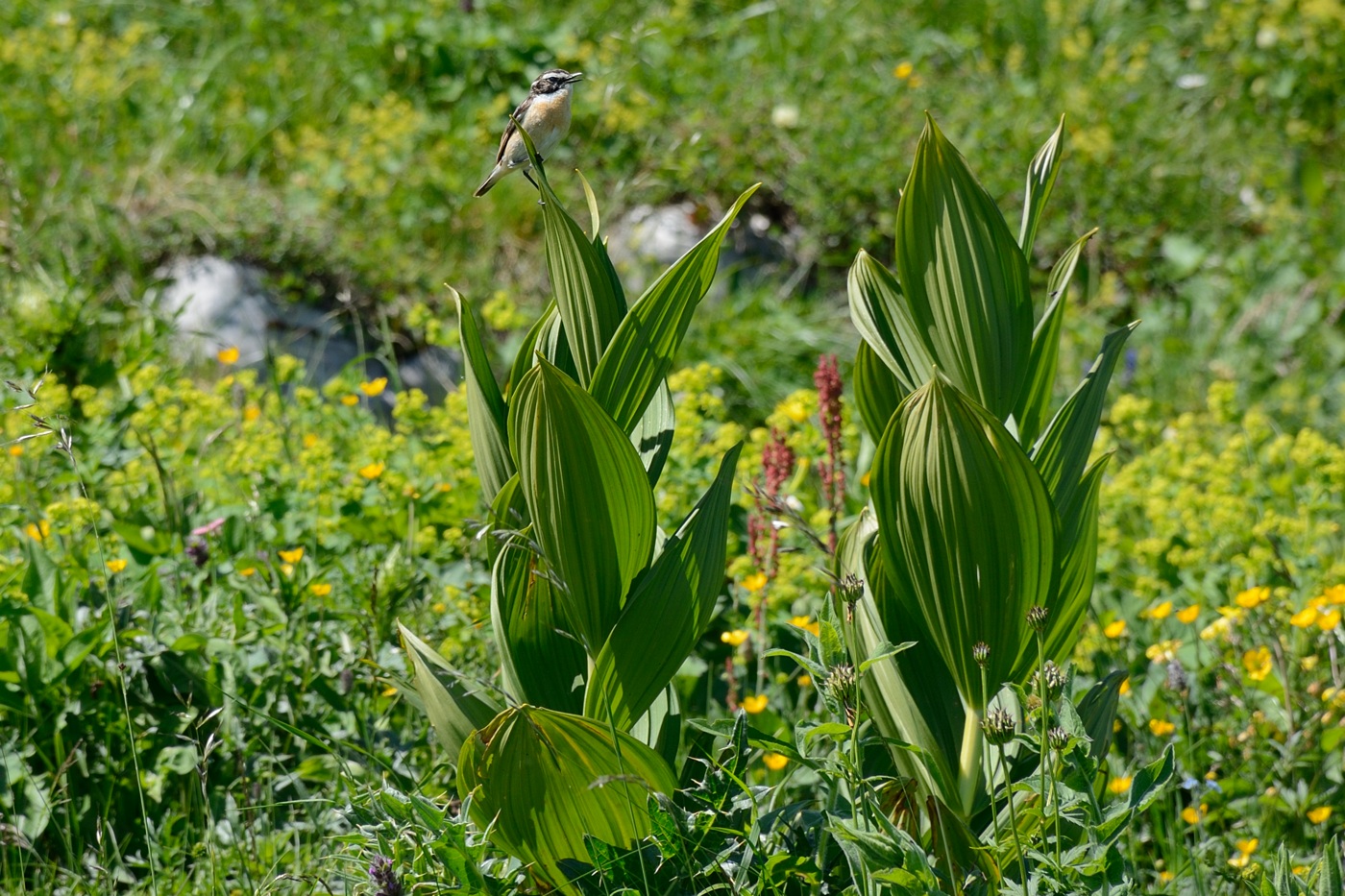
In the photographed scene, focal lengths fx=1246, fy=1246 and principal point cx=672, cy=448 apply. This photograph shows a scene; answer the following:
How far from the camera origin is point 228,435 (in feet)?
11.3

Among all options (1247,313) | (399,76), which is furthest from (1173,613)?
→ (399,76)

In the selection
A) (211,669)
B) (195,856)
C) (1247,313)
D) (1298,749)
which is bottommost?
(1247,313)

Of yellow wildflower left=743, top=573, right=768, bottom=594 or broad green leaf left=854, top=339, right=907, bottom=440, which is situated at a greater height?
broad green leaf left=854, top=339, right=907, bottom=440

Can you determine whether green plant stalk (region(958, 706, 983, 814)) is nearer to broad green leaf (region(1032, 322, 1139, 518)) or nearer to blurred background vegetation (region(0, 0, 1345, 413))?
broad green leaf (region(1032, 322, 1139, 518))

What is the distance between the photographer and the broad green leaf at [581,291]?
1609 mm

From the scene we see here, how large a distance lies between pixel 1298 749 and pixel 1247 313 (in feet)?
10.0

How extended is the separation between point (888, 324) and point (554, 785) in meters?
0.78

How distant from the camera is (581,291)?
65.3 inches

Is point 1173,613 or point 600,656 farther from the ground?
point 600,656

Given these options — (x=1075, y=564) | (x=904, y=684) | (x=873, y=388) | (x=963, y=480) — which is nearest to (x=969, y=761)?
(x=904, y=684)

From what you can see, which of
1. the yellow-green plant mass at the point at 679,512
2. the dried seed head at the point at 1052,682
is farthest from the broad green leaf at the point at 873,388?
the dried seed head at the point at 1052,682

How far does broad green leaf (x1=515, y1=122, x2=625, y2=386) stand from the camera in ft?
5.28

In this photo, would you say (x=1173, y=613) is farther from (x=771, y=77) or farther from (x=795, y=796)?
(x=771, y=77)

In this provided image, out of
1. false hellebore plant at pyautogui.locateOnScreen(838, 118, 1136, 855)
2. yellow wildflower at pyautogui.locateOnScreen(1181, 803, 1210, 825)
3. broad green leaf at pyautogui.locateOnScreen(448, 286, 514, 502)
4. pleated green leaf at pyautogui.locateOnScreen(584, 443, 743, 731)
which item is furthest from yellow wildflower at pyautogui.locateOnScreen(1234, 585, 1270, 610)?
broad green leaf at pyautogui.locateOnScreen(448, 286, 514, 502)
